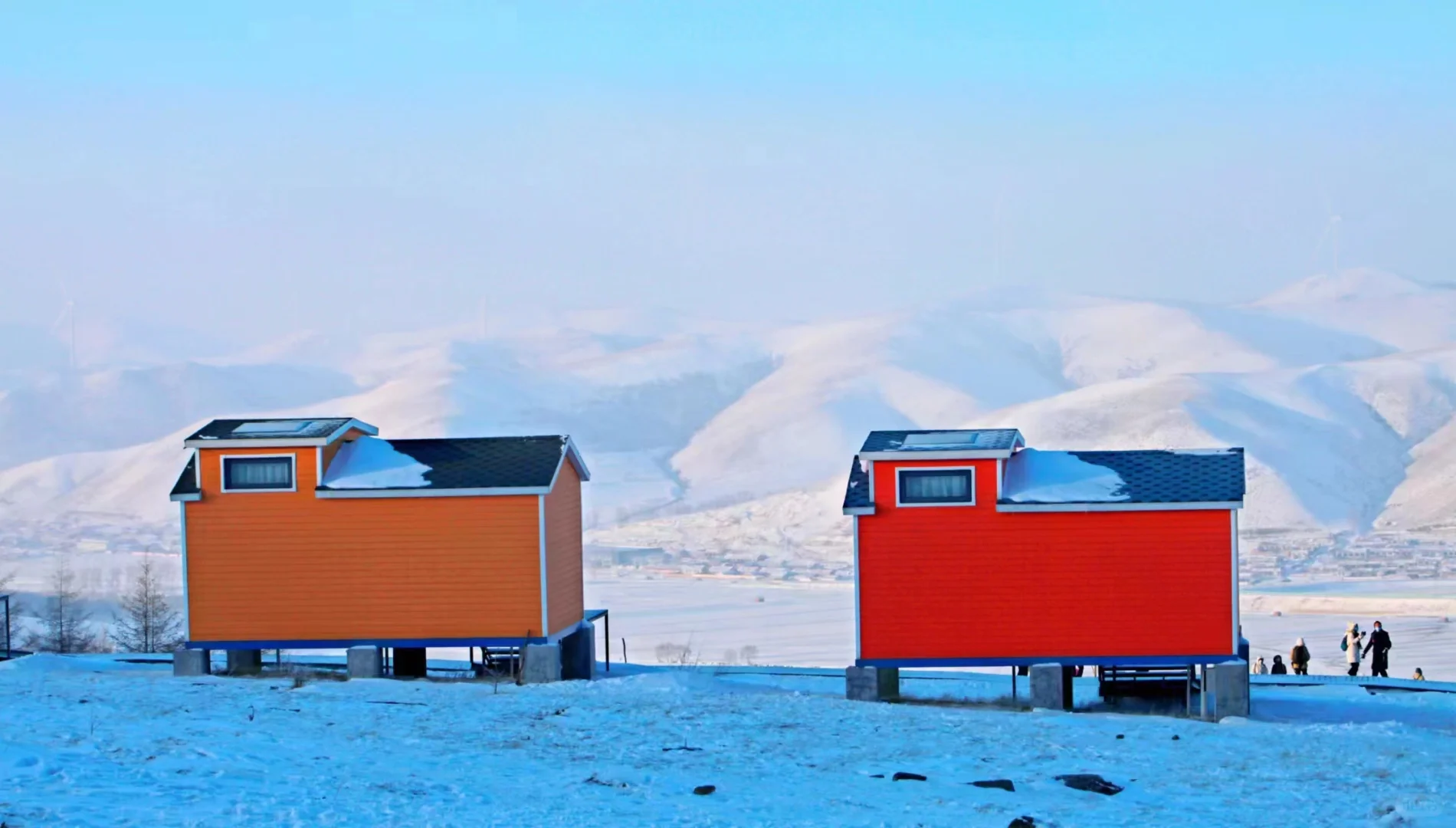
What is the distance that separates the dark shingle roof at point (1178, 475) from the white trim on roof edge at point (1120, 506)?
0.15 ft

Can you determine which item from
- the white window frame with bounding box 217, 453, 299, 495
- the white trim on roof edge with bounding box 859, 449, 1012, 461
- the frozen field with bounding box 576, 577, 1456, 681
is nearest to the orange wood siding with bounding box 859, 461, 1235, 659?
the white trim on roof edge with bounding box 859, 449, 1012, 461

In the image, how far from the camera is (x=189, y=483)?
3055cm

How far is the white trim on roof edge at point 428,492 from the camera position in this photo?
97.5ft

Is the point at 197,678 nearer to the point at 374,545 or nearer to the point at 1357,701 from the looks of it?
the point at 374,545

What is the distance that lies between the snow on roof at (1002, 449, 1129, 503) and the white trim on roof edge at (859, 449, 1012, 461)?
591 millimetres

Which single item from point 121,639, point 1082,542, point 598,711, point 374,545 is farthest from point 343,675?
point 121,639

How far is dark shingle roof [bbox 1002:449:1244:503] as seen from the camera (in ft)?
92.3

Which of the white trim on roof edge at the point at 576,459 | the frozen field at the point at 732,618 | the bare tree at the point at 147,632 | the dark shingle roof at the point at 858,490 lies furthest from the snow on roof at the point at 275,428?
the frozen field at the point at 732,618

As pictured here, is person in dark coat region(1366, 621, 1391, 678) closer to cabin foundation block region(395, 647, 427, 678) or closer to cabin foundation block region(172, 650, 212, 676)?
cabin foundation block region(395, 647, 427, 678)

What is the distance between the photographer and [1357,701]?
29.4m

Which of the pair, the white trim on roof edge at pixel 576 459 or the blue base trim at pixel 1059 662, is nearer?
the blue base trim at pixel 1059 662

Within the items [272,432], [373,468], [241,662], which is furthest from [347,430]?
[241,662]

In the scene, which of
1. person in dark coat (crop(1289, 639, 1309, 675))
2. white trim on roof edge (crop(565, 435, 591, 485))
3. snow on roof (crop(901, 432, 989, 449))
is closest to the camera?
snow on roof (crop(901, 432, 989, 449))

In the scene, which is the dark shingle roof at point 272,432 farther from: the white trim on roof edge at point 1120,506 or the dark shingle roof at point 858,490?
the white trim on roof edge at point 1120,506
